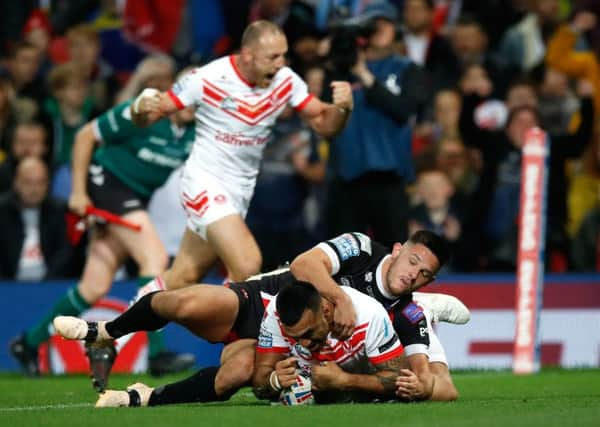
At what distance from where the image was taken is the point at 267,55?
11.1 m

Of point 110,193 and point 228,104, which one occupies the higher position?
point 228,104

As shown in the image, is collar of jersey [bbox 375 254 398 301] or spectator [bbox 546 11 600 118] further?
spectator [bbox 546 11 600 118]

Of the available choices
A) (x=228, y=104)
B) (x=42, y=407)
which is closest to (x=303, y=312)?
(x=42, y=407)

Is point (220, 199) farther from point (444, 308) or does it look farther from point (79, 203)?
point (444, 308)

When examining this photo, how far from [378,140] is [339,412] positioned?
5.48 meters

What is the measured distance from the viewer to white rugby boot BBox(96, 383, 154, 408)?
9125 millimetres

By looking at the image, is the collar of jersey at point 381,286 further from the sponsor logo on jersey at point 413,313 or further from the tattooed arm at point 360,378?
the tattooed arm at point 360,378

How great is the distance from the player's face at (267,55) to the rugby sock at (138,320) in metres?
2.42

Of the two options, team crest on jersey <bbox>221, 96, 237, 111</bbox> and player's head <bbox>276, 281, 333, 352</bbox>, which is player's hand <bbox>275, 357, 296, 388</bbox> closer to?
player's head <bbox>276, 281, 333, 352</bbox>

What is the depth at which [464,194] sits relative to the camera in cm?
1516

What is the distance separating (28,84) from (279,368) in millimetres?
8978

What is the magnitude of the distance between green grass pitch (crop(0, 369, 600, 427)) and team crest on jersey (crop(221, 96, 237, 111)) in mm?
2030

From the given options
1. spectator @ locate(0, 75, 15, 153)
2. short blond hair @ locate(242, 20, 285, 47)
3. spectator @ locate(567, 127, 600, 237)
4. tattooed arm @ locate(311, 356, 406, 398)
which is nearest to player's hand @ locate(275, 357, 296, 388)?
tattooed arm @ locate(311, 356, 406, 398)

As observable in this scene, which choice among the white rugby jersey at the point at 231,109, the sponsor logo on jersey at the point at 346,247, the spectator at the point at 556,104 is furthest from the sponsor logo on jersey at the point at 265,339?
the spectator at the point at 556,104
